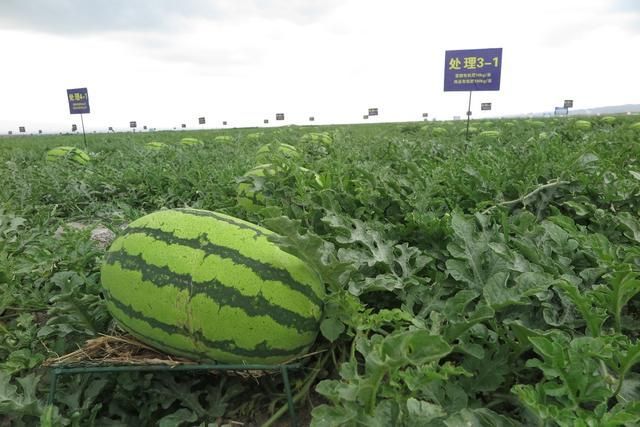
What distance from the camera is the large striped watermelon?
4.59 ft

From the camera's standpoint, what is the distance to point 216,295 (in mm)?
1405

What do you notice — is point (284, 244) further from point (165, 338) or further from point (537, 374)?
point (537, 374)

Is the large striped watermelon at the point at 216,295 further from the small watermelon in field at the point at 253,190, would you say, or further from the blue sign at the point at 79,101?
the blue sign at the point at 79,101

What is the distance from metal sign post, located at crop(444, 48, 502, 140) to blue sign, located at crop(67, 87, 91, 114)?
9.86 meters

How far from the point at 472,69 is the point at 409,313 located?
8869mm

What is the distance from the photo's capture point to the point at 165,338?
143 cm

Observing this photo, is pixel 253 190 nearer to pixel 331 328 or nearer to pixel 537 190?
pixel 331 328

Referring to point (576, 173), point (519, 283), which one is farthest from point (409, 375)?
point (576, 173)

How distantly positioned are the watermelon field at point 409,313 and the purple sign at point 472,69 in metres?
6.81

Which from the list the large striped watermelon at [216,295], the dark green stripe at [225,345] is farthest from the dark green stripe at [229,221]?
the dark green stripe at [225,345]

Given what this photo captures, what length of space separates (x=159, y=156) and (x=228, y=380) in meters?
5.00

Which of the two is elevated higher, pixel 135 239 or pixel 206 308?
pixel 135 239

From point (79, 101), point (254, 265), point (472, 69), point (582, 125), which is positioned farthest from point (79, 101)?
point (582, 125)

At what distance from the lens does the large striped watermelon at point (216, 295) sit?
140 centimetres
